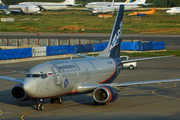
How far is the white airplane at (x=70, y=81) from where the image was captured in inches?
1077

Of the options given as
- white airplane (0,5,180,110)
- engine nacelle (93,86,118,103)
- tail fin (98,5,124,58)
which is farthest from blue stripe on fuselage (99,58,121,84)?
engine nacelle (93,86,118,103)

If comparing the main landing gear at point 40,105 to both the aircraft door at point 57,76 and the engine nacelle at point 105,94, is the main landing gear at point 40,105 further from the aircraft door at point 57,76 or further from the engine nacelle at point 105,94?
the engine nacelle at point 105,94

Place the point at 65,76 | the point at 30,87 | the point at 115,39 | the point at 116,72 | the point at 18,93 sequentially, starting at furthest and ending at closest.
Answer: the point at 115,39 → the point at 116,72 → the point at 18,93 → the point at 65,76 → the point at 30,87

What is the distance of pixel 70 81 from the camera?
29781 millimetres

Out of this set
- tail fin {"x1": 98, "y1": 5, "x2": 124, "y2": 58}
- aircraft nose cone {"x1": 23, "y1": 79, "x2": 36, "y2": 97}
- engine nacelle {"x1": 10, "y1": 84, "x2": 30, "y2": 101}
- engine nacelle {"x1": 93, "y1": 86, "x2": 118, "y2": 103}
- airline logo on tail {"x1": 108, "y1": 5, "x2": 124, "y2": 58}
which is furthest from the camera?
airline logo on tail {"x1": 108, "y1": 5, "x2": 124, "y2": 58}

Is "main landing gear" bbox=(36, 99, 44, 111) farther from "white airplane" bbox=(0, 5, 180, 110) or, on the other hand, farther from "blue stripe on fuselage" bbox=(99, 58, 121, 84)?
"blue stripe on fuselage" bbox=(99, 58, 121, 84)

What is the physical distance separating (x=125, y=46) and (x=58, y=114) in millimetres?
65356

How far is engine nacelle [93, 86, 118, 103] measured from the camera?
29.4m

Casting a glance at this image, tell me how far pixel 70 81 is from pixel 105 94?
3431mm

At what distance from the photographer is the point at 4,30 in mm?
Answer: 145375

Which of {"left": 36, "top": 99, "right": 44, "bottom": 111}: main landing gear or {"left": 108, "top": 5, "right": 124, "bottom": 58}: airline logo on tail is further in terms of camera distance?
{"left": 108, "top": 5, "right": 124, "bottom": 58}: airline logo on tail

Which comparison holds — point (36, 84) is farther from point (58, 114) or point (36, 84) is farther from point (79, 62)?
point (79, 62)

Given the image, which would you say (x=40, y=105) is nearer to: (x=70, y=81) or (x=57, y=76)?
(x=57, y=76)

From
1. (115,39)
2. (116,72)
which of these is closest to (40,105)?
(116,72)
